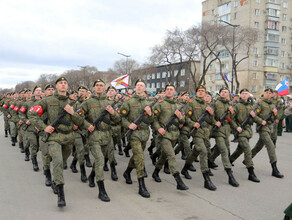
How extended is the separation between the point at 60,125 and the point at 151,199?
6.48 feet

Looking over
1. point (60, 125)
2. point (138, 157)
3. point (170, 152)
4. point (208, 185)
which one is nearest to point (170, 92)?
point (170, 152)

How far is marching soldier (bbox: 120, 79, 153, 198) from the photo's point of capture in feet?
17.7

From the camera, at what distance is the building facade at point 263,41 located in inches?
1994

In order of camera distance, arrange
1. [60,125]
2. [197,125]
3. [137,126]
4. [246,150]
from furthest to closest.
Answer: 1. [246,150]
2. [197,125]
3. [137,126]
4. [60,125]

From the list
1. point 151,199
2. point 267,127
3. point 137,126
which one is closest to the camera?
point 151,199

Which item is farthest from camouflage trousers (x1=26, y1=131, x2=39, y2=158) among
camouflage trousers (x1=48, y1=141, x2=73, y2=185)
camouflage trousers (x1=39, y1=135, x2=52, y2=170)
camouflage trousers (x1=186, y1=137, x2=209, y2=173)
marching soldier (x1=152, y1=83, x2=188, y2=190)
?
camouflage trousers (x1=186, y1=137, x2=209, y2=173)

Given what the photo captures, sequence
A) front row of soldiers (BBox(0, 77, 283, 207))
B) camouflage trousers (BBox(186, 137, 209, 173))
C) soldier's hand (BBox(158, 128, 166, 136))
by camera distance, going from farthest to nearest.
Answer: camouflage trousers (BBox(186, 137, 209, 173)) < soldier's hand (BBox(158, 128, 166, 136)) < front row of soldiers (BBox(0, 77, 283, 207))

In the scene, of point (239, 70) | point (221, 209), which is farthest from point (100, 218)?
point (239, 70)

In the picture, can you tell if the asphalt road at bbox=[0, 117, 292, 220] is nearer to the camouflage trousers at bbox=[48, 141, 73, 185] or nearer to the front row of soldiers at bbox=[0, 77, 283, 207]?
the front row of soldiers at bbox=[0, 77, 283, 207]

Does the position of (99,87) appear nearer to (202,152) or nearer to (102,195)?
(102,195)

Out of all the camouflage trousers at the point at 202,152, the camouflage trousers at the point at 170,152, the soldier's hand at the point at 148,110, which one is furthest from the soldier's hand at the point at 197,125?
the soldier's hand at the point at 148,110

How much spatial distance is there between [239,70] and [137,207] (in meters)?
50.0

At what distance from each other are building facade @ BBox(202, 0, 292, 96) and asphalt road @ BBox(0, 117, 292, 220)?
44.8 m

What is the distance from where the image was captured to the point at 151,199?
16.8 ft
